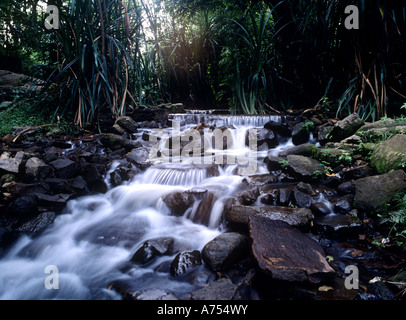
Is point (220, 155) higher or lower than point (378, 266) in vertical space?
higher

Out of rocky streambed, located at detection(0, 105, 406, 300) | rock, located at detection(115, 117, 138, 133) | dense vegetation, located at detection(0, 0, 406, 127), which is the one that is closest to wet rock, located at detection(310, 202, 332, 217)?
rocky streambed, located at detection(0, 105, 406, 300)

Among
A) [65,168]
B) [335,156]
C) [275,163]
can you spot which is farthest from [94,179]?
[335,156]

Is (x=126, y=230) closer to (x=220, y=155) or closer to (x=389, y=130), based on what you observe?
(x=220, y=155)

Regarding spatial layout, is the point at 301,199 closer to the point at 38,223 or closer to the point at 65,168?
the point at 38,223

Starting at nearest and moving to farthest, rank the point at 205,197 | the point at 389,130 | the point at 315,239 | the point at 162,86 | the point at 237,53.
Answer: the point at 315,239, the point at 205,197, the point at 389,130, the point at 237,53, the point at 162,86

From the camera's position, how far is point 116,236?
2238 millimetres

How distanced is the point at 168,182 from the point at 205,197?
752 millimetres

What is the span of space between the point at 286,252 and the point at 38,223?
242cm

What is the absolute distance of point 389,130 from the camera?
2.89 m

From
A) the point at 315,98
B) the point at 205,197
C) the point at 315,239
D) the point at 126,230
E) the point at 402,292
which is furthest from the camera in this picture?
the point at 315,98

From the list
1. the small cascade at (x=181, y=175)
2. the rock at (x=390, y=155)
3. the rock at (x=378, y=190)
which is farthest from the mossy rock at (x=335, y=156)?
the small cascade at (x=181, y=175)

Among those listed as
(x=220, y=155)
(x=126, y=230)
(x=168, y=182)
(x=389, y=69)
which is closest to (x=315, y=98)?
(x=389, y=69)

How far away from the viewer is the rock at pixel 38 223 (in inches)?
88.0

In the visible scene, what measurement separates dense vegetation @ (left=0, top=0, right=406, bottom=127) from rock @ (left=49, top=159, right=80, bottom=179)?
5.56ft
